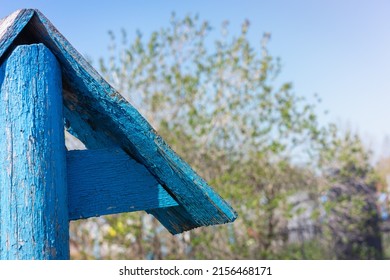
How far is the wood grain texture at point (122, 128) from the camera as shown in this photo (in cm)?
161

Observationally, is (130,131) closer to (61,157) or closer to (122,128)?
(122,128)

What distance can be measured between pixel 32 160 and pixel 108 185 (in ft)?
0.91

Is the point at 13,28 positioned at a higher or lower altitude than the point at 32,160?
higher

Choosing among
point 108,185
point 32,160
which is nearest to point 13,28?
point 32,160

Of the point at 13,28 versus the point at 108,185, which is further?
the point at 108,185

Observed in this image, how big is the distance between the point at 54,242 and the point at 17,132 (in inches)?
12.2

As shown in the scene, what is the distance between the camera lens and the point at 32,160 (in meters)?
1.52

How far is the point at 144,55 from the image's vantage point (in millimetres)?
7020

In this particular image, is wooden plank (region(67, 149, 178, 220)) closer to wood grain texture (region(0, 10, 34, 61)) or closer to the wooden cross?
the wooden cross

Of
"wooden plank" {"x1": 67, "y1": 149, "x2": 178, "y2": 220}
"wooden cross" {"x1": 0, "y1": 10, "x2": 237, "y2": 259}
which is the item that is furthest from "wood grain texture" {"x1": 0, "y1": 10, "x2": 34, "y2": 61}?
"wooden plank" {"x1": 67, "y1": 149, "x2": 178, "y2": 220}

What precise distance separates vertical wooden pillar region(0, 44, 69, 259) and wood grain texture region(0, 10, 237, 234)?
0.06 meters

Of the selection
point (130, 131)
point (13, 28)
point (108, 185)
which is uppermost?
point (13, 28)

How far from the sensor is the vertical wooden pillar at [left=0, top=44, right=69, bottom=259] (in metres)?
1.50
